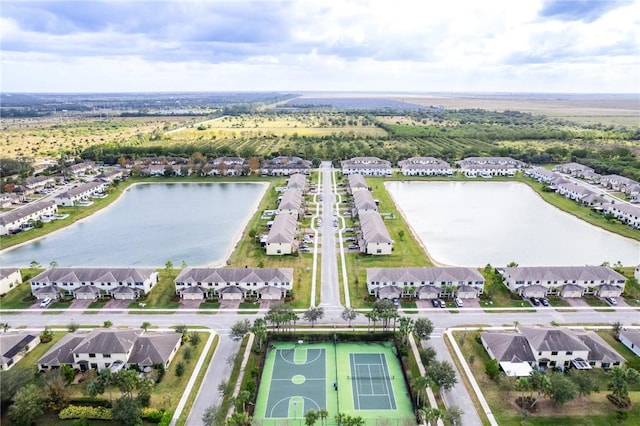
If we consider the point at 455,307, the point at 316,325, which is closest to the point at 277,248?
the point at 316,325

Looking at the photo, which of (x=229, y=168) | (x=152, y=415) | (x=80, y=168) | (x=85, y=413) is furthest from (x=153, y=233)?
(x=80, y=168)

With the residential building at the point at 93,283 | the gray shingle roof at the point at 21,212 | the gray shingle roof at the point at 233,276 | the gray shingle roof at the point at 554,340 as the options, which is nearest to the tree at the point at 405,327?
the gray shingle roof at the point at 554,340

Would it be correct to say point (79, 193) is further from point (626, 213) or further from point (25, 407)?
point (626, 213)

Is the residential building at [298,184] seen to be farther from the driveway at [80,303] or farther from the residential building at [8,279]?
the residential building at [8,279]

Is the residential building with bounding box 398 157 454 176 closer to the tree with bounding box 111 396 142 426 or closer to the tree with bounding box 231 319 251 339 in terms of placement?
the tree with bounding box 231 319 251 339

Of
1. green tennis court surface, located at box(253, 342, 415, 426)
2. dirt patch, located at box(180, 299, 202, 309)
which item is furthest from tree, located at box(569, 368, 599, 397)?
dirt patch, located at box(180, 299, 202, 309)
